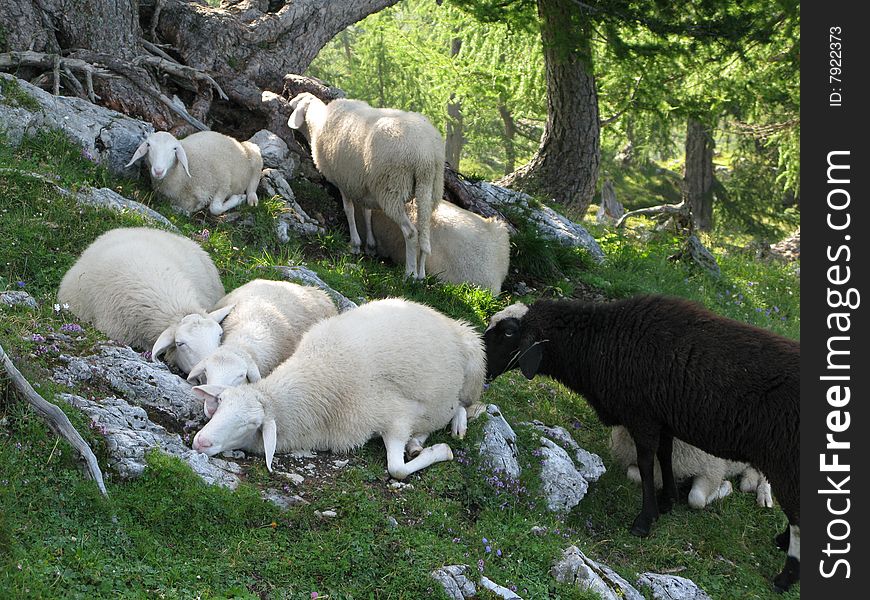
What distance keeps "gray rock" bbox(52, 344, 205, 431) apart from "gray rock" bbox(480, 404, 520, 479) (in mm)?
1909

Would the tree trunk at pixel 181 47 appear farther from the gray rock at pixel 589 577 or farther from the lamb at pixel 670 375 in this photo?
the gray rock at pixel 589 577

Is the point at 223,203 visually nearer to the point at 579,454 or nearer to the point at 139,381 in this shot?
the point at 139,381

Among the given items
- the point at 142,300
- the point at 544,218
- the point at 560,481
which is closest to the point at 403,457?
the point at 560,481

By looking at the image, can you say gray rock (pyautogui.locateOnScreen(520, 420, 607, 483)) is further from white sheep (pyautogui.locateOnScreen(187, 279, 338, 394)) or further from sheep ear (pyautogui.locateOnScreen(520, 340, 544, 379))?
white sheep (pyautogui.locateOnScreen(187, 279, 338, 394))

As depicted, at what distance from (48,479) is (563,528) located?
309 centimetres

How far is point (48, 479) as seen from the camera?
4.59 metres

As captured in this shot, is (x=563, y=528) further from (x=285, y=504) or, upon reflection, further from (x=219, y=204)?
(x=219, y=204)

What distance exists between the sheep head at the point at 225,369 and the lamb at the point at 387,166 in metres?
3.95

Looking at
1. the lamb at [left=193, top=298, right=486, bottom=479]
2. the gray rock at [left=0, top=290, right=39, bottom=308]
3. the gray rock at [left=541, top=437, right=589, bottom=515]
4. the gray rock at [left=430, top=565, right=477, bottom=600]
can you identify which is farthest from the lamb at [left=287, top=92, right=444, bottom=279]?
the gray rock at [left=430, top=565, right=477, bottom=600]

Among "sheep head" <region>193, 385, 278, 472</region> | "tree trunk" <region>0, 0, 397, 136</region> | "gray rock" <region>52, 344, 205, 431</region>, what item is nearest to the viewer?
"sheep head" <region>193, 385, 278, 472</region>

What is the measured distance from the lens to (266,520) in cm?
493

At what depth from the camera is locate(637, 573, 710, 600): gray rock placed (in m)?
5.64

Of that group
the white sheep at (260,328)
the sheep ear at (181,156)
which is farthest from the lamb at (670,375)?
the sheep ear at (181,156)

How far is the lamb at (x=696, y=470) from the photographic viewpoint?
23.8 feet
